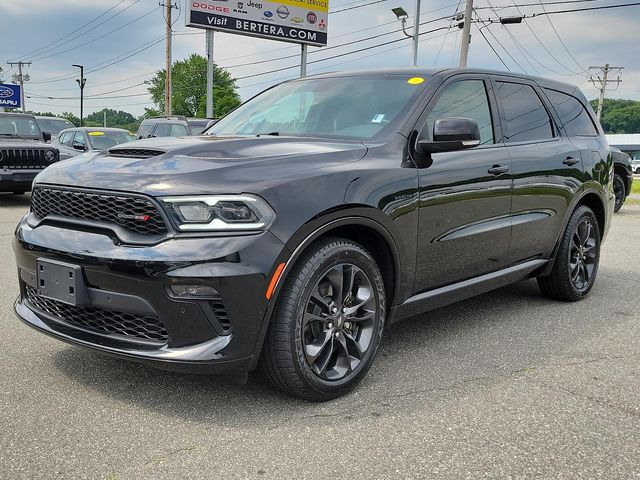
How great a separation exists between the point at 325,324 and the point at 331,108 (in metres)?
1.55

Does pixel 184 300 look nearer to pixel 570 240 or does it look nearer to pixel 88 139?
pixel 570 240

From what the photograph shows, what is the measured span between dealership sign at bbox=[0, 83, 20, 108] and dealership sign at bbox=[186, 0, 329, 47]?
1936 centimetres

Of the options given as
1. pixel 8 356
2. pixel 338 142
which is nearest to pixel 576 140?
pixel 338 142

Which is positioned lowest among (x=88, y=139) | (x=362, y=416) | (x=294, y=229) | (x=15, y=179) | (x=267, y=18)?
(x=362, y=416)

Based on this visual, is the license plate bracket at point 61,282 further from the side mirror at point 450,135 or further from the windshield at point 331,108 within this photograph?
the side mirror at point 450,135

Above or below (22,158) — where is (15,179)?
below

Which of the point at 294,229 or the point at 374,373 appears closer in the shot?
the point at 294,229

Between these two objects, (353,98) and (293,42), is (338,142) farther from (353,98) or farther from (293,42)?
(293,42)

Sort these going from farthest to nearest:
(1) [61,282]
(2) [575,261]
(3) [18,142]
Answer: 1. (3) [18,142]
2. (2) [575,261]
3. (1) [61,282]

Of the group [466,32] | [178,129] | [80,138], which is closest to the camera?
[178,129]

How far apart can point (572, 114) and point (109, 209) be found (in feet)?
13.3

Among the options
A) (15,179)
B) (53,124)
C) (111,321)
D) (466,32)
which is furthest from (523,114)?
(466,32)

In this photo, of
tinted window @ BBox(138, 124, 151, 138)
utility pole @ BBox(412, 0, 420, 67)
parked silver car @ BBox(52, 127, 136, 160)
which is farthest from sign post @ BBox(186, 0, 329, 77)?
parked silver car @ BBox(52, 127, 136, 160)

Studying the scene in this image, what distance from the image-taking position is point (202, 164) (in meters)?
2.85
